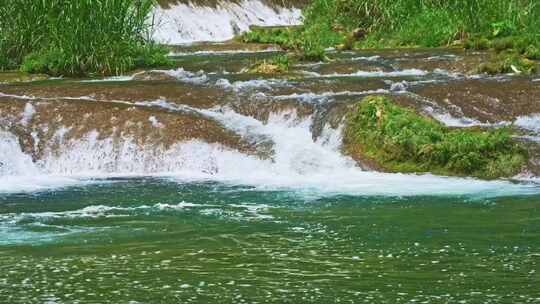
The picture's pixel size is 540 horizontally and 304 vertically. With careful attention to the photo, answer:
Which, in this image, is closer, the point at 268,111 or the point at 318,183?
the point at 318,183

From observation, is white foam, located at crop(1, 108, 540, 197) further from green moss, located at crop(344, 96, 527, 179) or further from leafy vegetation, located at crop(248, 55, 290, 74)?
leafy vegetation, located at crop(248, 55, 290, 74)

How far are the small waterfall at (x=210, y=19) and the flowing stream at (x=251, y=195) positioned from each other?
35.0 feet

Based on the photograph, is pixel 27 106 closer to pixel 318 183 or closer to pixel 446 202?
pixel 318 183

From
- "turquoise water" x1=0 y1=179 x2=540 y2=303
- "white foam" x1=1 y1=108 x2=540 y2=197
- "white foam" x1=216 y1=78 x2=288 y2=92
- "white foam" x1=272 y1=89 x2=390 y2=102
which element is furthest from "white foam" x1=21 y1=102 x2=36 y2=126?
"white foam" x1=272 y1=89 x2=390 y2=102

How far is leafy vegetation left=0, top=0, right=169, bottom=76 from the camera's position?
55.4 ft

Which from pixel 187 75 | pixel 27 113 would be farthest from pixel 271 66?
pixel 27 113

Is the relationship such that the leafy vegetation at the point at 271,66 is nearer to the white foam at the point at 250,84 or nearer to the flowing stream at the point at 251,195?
the flowing stream at the point at 251,195

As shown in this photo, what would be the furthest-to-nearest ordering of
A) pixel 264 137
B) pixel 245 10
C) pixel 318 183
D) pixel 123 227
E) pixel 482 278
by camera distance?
pixel 245 10 < pixel 264 137 < pixel 318 183 < pixel 123 227 < pixel 482 278

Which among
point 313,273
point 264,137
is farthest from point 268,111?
point 313,273

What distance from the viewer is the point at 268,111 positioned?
1423 centimetres

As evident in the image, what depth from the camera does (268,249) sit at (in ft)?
24.4

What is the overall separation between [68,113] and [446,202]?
20.8ft

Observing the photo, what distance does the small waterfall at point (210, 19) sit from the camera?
100ft

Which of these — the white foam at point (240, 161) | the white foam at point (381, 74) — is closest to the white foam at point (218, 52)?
the white foam at point (381, 74)
